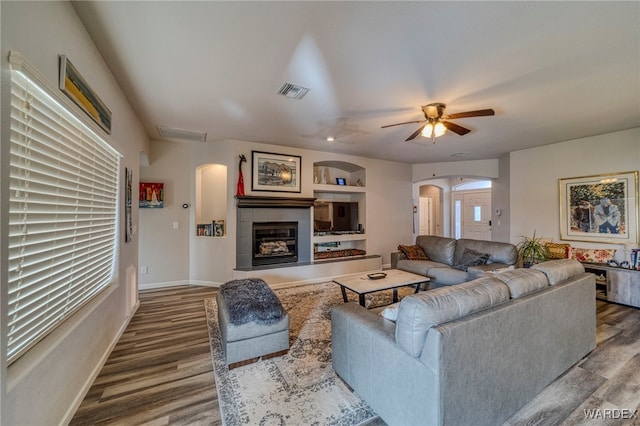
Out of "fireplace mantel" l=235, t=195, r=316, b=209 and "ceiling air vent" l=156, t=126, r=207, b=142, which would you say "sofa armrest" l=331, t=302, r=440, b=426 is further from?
"ceiling air vent" l=156, t=126, r=207, b=142

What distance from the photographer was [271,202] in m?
4.68

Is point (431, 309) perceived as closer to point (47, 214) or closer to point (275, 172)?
point (47, 214)

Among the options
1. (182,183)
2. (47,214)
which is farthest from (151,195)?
(47,214)

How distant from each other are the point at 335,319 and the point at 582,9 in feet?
8.63

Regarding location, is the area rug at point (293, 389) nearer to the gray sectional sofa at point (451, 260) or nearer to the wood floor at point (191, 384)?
the wood floor at point (191, 384)

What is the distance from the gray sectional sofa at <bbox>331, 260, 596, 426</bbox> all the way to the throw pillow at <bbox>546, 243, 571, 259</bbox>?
8.85 feet

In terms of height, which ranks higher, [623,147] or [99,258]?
[623,147]

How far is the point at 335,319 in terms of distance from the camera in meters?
2.01

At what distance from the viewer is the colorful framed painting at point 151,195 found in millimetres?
4496

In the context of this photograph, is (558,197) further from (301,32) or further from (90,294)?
(90,294)

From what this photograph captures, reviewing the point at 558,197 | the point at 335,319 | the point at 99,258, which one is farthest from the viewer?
the point at 558,197

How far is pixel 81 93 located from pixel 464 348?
2.93m

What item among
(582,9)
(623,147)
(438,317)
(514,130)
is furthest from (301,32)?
(623,147)

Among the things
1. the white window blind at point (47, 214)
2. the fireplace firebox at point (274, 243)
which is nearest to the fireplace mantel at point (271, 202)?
the fireplace firebox at point (274, 243)
